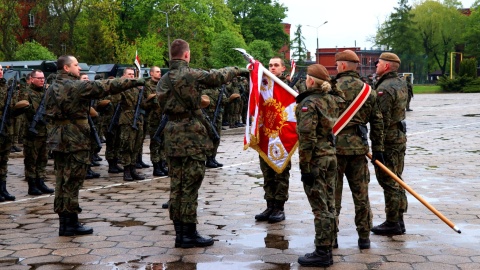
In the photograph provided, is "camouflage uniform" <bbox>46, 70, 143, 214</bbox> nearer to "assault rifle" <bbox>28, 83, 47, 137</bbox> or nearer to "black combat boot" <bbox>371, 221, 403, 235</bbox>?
"assault rifle" <bbox>28, 83, 47, 137</bbox>

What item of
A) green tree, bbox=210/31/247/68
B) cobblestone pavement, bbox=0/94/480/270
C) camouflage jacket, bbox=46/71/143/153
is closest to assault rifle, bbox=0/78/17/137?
cobblestone pavement, bbox=0/94/480/270

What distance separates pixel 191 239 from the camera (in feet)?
23.9

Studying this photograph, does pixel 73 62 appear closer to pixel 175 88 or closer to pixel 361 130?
pixel 175 88

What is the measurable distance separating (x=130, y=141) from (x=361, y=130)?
6.19 meters

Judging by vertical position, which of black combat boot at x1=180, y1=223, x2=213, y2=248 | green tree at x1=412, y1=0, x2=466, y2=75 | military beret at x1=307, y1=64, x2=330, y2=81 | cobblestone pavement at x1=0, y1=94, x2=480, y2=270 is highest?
green tree at x1=412, y1=0, x2=466, y2=75

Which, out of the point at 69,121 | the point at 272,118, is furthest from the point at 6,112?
the point at 272,118

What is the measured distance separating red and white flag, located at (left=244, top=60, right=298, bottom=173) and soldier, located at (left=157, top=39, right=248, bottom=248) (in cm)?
96

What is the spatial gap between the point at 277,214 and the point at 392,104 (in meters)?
2.03

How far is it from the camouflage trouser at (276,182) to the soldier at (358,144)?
1.32m

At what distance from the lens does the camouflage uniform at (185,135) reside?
7.24 metres

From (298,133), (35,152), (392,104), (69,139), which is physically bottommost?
(35,152)

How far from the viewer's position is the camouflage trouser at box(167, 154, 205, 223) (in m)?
7.31

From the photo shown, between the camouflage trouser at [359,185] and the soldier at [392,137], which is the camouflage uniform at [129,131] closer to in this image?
the soldier at [392,137]

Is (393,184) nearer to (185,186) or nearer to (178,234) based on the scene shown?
(185,186)
